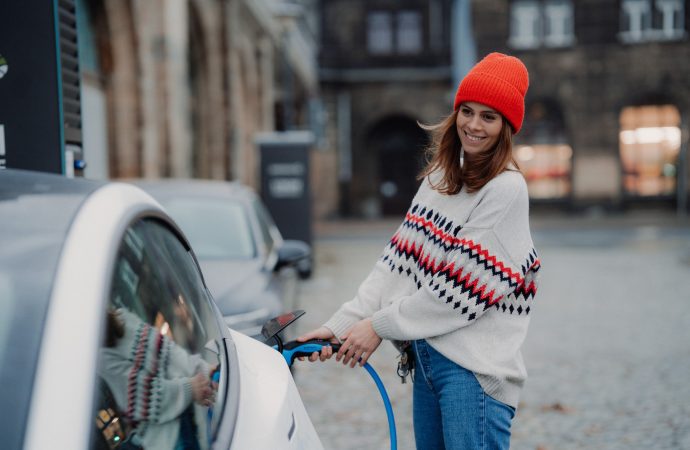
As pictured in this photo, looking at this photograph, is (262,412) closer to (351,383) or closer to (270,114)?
(351,383)

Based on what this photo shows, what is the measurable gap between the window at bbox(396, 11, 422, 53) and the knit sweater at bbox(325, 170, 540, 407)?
31.9m

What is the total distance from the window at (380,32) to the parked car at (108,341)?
32231 millimetres

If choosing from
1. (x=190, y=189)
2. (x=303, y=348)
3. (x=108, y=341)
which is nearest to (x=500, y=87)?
(x=303, y=348)

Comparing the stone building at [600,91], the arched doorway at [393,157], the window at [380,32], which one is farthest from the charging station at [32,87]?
the window at [380,32]

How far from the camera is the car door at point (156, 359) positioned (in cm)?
136

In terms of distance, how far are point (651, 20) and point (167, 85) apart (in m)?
23.9

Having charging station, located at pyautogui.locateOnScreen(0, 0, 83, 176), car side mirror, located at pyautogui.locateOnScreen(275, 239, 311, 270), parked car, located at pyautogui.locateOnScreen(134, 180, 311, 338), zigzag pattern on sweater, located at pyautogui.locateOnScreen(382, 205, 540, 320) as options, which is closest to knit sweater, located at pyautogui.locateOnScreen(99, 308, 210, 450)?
zigzag pattern on sweater, located at pyautogui.locateOnScreen(382, 205, 540, 320)

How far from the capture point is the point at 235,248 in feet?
19.6

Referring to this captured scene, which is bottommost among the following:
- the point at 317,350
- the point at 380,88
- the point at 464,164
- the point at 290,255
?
the point at 290,255

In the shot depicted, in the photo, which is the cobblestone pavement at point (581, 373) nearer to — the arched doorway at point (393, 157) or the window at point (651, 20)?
the window at point (651, 20)

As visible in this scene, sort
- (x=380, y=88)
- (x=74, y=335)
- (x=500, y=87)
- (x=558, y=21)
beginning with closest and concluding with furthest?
1. (x=74, y=335)
2. (x=500, y=87)
3. (x=558, y=21)
4. (x=380, y=88)

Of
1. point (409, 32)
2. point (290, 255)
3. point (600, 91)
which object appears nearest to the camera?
point (290, 255)

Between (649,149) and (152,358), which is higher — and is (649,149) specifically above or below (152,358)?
below

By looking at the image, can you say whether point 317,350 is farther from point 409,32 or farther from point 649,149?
point 409,32
